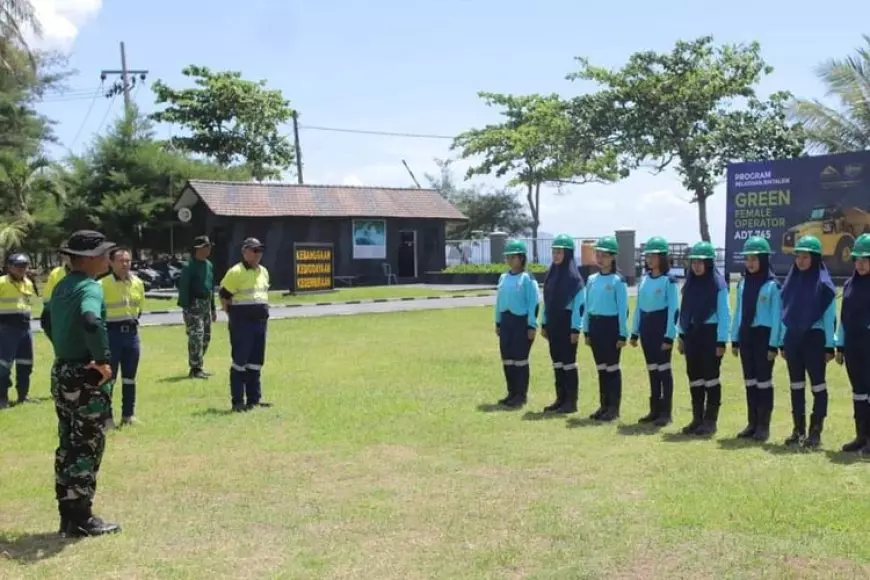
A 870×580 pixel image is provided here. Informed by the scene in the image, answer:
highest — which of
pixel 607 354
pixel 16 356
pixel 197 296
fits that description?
pixel 197 296

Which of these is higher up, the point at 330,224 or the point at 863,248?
the point at 330,224

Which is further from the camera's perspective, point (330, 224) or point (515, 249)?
point (330, 224)

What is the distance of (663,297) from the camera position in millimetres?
9906

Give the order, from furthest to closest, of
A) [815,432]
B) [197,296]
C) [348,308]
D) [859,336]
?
[348,308] → [197,296] → [815,432] → [859,336]

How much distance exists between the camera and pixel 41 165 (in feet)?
137

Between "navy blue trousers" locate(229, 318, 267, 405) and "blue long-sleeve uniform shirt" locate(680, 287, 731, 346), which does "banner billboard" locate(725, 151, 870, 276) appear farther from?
"navy blue trousers" locate(229, 318, 267, 405)

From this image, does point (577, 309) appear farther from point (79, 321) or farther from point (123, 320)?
point (79, 321)

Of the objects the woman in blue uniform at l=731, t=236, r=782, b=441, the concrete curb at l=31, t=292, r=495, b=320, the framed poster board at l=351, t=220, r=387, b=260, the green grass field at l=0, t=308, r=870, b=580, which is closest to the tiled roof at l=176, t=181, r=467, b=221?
the framed poster board at l=351, t=220, r=387, b=260

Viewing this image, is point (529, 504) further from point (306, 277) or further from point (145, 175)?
point (145, 175)

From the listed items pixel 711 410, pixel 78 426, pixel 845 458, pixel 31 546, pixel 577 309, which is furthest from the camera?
pixel 577 309

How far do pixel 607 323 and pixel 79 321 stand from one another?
5713mm

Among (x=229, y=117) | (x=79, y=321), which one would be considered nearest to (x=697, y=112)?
(x=229, y=117)

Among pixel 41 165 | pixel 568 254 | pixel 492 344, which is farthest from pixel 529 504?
pixel 41 165

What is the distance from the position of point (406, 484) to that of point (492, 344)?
35.2ft
